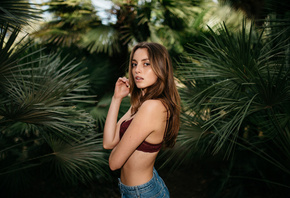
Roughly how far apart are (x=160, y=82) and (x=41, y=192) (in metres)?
3.74

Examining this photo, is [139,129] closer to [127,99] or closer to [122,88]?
[122,88]

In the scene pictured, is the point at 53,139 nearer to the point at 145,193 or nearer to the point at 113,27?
the point at 145,193

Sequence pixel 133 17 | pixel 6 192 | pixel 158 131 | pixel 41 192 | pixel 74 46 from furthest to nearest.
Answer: pixel 41 192 → pixel 133 17 → pixel 74 46 → pixel 6 192 → pixel 158 131

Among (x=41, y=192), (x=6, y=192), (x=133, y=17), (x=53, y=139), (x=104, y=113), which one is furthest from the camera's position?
(x=41, y=192)

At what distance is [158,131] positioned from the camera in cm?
115

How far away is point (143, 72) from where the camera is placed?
1.22 meters

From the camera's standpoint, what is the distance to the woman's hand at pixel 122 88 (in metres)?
1.36

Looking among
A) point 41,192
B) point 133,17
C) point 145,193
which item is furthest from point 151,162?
point 41,192

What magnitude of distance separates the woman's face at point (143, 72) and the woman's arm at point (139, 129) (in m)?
0.16

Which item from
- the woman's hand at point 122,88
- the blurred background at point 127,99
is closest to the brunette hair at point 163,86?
the woman's hand at point 122,88

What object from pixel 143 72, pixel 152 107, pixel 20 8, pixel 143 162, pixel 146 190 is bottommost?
pixel 146 190

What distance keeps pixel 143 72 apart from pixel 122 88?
22cm

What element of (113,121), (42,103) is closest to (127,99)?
(42,103)

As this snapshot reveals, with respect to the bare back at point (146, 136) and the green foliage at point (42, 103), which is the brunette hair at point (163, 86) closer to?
the bare back at point (146, 136)
